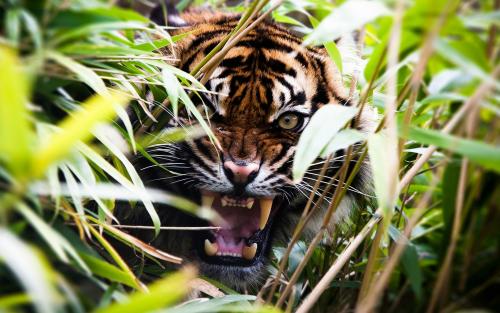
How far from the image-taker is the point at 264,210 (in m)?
1.74

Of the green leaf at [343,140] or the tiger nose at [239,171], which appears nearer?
the green leaf at [343,140]

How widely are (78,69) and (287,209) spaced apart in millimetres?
980

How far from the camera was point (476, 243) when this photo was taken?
217cm

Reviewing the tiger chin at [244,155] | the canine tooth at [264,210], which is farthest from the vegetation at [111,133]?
the canine tooth at [264,210]

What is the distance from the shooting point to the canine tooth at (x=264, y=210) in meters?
1.71

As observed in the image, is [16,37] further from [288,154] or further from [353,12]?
[288,154]

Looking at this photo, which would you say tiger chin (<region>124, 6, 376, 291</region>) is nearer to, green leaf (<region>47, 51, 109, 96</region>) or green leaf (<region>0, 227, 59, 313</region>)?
green leaf (<region>47, 51, 109, 96</region>)

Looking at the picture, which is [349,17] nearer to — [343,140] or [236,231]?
[343,140]

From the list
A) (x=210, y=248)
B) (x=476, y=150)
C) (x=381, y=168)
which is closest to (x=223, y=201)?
(x=210, y=248)

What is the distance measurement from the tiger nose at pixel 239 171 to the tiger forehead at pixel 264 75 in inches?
6.4

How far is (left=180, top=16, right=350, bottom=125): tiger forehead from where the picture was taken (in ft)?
5.62

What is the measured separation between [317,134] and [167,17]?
1.10m

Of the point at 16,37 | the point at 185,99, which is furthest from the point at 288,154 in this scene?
the point at 16,37

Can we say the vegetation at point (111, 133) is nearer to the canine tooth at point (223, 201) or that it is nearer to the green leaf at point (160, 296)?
the green leaf at point (160, 296)
